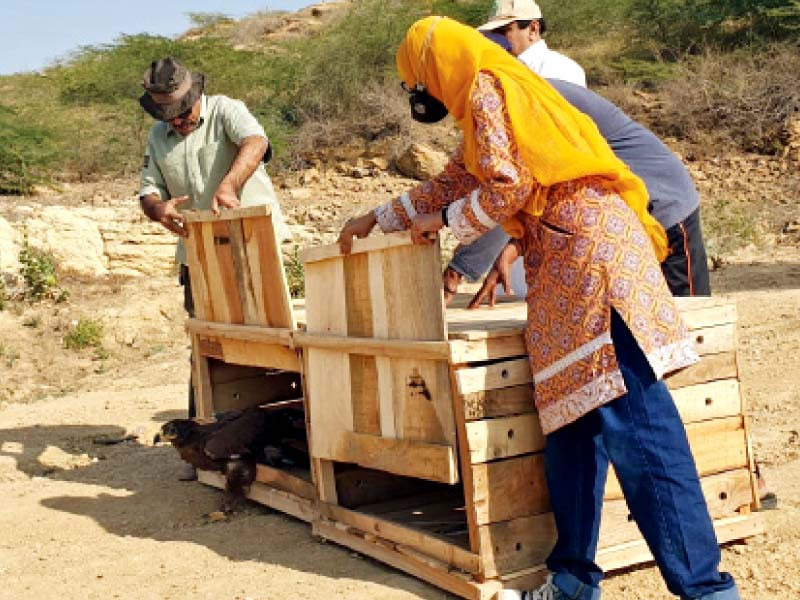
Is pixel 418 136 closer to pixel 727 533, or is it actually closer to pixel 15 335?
pixel 15 335

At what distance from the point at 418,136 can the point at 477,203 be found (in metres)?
16.1

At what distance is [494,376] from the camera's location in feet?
11.8

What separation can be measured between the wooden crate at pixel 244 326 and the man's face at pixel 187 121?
592mm

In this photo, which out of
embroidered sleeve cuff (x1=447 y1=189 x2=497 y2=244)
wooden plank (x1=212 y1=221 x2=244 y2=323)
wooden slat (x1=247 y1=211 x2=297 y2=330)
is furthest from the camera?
wooden plank (x1=212 y1=221 x2=244 y2=323)

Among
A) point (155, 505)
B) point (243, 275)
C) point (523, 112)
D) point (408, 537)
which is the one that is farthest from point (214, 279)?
point (523, 112)

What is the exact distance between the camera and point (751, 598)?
358 centimetres

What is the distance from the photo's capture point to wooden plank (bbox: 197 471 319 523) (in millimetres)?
4688

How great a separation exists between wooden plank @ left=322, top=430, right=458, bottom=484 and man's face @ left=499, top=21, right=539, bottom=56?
1.73 meters

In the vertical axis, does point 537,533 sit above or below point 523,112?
below

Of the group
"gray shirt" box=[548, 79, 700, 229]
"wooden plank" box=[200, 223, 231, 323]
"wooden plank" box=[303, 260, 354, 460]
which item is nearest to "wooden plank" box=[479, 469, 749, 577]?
"wooden plank" box=[303, 260, 354, 460]

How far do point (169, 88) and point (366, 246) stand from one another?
2.11 m

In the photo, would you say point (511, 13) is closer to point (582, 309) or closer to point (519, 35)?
point (519, 35)

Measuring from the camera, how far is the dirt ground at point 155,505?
13.0 ft

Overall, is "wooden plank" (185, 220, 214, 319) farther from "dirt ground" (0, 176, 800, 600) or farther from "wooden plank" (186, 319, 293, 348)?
"dirt ground" (0, 176, 800, 600)
